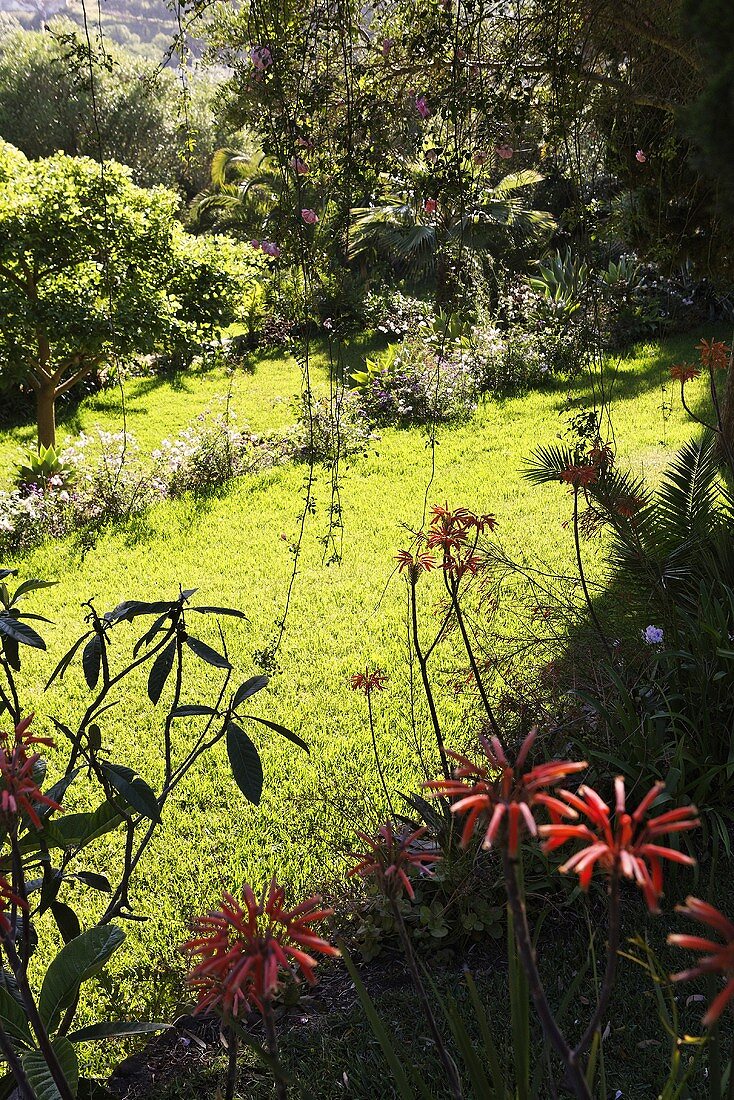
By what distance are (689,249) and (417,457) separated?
3330mm

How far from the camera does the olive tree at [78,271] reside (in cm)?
656

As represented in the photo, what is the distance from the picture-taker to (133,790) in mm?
1330

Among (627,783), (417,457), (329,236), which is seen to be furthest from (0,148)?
(627,783)

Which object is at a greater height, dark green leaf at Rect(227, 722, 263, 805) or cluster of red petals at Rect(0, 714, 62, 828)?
cluster of red petals at Rect(0, 714, 62, 828)

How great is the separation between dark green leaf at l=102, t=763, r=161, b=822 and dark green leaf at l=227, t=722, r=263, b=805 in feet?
0.46

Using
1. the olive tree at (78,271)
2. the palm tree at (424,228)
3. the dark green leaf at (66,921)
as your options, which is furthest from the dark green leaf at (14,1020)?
the palm tree at (424,228)

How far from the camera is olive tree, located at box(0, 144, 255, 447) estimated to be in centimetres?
656

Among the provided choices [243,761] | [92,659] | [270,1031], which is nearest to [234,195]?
[92,659]

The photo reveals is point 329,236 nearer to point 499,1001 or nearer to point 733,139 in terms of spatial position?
point 733,139

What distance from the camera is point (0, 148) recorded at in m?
7.02

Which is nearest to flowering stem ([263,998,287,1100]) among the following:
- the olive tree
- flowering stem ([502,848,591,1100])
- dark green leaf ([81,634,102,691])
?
flowering stem ([502,848,591,1100])

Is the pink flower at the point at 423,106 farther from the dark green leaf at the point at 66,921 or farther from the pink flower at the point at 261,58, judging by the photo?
the dark green leaf at the point at 66,921

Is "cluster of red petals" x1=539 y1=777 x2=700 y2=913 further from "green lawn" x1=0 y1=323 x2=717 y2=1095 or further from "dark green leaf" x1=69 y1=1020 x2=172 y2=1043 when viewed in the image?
"green lawn" x1=0 y1=323 x2=717 y2=1095

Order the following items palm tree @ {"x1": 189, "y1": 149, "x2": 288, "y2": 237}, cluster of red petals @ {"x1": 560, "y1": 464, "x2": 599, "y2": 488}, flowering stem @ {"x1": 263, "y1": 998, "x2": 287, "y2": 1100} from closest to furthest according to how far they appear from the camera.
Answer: flowering stem @ {"x1": 263, "y1": 998, "x2": 287, "y2": 1100} < cluster of red petals @ {"x1": 560, "y1": 464, "x2": 599, "y2": 488} < palm tree @ {"x1": 189, "y1": 149, "x2": 288, "y2": 237}
